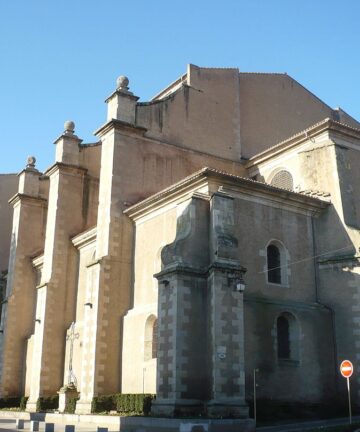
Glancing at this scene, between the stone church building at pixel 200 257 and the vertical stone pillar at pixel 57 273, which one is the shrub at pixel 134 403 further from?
the vertical stone pillar at pixel 57 273

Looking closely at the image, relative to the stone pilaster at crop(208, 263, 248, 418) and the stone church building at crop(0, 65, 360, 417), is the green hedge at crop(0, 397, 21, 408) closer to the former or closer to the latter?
the stone church building at crop(0, 65, 360, 417)

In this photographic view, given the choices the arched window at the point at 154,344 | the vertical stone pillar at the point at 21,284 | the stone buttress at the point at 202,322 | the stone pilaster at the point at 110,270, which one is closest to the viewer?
the stone buttress at the point at 202,322

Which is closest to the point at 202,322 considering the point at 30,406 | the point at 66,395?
the point at 66,395

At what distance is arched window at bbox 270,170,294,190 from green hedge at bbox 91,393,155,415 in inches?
491

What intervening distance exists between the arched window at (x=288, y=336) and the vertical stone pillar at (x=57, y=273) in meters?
12.3

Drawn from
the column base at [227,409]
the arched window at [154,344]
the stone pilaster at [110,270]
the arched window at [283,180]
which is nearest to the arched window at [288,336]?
the column base at [227,409]

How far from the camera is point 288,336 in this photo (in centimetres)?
2312

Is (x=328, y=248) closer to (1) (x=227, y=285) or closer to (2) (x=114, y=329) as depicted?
(1) (x=227, y=285)

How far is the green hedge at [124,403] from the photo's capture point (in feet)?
69.4

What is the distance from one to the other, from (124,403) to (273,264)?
8044 mm

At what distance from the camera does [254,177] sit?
3139 cm

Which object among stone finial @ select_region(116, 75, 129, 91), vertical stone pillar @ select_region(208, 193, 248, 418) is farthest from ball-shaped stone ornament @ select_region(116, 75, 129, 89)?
vertical stone pillar @ select_region(208, 193, 248, 418)

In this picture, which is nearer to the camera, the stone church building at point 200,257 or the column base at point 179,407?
the column base at point 179,407

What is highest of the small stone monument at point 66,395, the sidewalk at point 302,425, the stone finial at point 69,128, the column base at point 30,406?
the stone finial at point 69,128
